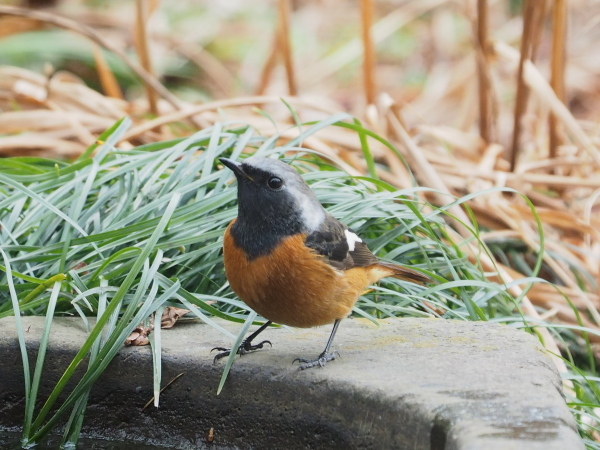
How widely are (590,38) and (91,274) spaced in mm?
9469

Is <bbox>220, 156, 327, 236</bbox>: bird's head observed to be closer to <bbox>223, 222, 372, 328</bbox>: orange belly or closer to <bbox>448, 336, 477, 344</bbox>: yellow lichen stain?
<bbox>223, 222, 372, 328</bbox>: orange belly

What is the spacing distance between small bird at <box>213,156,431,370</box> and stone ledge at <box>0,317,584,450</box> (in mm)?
140

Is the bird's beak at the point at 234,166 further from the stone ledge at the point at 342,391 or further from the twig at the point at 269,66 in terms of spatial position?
the twig at the point at 269,66

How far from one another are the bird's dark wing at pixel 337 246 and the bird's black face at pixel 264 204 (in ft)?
0.31

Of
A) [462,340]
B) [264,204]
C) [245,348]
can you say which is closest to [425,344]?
[462,340]

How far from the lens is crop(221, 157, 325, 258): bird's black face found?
263 cm

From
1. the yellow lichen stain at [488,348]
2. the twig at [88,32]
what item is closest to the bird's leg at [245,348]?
the yellow lichen stain at [488,348]

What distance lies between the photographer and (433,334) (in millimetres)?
2717

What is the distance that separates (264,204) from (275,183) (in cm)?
8

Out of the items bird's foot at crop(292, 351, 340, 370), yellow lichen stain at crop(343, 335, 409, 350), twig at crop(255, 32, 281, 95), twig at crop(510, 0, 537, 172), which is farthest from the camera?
twig at crop(255, 32, 281, 95)

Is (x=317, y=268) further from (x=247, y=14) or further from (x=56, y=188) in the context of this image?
(x=247, y=14)

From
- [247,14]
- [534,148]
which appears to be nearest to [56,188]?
[534,148]

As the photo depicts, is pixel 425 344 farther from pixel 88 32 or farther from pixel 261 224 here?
pixel 88 32

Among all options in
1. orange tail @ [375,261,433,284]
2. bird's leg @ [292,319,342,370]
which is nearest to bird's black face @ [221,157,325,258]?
bird's leg @ [292,319,342,370]
